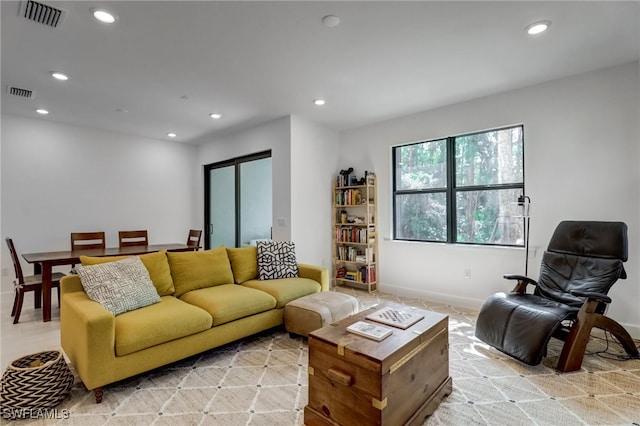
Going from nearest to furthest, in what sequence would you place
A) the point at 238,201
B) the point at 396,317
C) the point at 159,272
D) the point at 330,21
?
the point at 396,317, the point at 330,21, the point at 159,272, the point at 238,201

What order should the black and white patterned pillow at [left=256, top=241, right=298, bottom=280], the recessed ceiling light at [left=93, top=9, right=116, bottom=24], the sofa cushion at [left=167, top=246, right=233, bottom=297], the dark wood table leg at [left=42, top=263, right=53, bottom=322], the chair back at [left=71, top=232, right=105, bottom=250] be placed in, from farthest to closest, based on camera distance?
1. the chair back at [left=71, top=232, right=105, bottom=250]
2. the black and white patterned pillow at [left=256, top=241, right=298, bottom=280]
3. the dark wood table leg at [left=42, top=263, right=53, bottom=322]
4. the sofa cushion at [left=167, top=246, right=233, bottom=297]
5. the recessed ceiling light at [left=93, top=9, right=116, bottom=24]

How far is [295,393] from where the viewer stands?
2176mm

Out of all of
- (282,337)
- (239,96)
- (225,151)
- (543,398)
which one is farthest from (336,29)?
(225,151)

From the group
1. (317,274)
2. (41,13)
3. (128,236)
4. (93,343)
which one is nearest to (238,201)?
(128,236)

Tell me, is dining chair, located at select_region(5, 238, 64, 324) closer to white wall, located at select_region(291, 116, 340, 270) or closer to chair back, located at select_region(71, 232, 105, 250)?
chair back, located at select_region(71, 232, 105, 250)

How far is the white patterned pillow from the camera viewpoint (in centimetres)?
238

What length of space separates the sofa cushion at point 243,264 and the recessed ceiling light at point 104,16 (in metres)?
2.28

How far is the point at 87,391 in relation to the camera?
2.18 metres

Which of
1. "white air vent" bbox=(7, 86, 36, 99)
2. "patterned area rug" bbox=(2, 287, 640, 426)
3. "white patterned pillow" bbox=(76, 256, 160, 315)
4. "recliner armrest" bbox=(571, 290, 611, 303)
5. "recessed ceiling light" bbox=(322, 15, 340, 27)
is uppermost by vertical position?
"white air vent" bbox=(7, 86, 36, 99)

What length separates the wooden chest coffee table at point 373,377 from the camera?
5.17 feet

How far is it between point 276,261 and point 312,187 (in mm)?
1593

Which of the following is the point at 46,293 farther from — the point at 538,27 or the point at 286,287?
the point at 538,27

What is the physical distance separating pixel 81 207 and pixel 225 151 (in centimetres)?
248

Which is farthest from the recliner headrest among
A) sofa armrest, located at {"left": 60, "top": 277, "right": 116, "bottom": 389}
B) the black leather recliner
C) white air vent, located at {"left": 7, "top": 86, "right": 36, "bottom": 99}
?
white air vent, located at {"left": 7, "top": 86, "right": 36, "bottom": 99}
